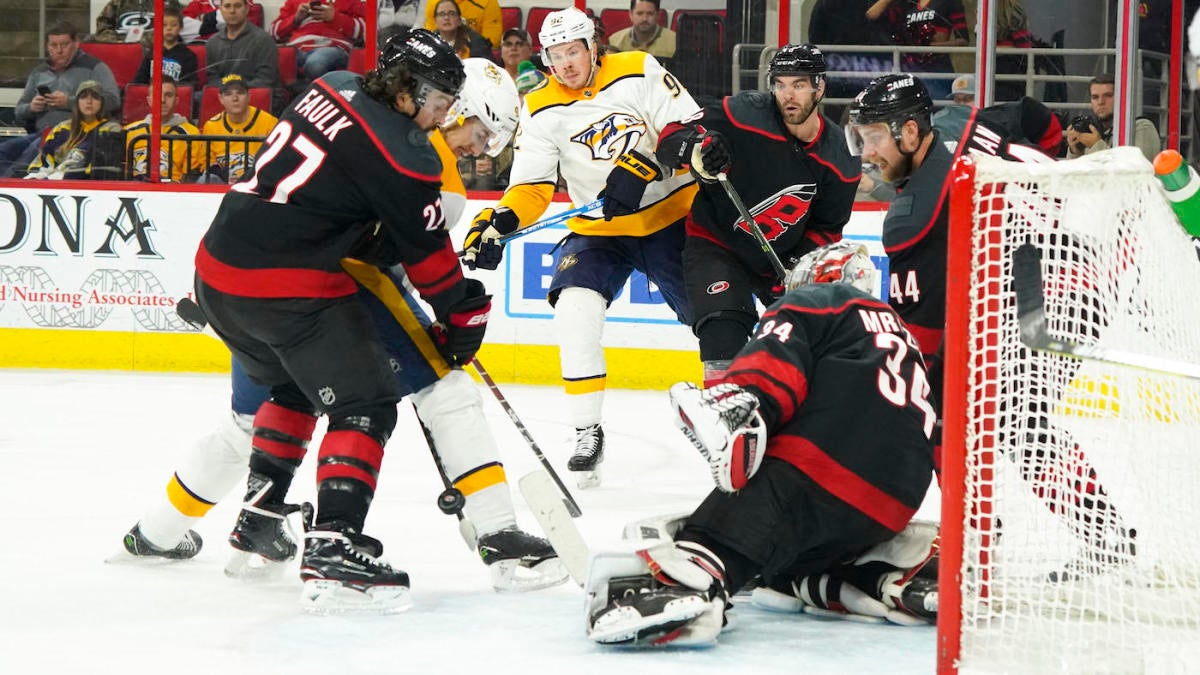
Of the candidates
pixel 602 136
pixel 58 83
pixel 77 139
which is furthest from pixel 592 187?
pixel 58 83

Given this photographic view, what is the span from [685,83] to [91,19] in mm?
2685

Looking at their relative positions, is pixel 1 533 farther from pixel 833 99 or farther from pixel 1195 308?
pixel 833 99

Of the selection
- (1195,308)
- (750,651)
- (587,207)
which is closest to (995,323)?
(1195,308)

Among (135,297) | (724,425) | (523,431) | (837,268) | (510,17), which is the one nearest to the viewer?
(724,425)

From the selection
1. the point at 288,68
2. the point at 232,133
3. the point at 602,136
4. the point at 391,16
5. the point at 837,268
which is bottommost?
the point at 837,268

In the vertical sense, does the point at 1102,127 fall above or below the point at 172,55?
below

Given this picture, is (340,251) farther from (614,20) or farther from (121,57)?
(121,57)

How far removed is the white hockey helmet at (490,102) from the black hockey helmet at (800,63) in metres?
1.05

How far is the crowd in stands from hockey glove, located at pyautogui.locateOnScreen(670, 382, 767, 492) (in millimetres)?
4194

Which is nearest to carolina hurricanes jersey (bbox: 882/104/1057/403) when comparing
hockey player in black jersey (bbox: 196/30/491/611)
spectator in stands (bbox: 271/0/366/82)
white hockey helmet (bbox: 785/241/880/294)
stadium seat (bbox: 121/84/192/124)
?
white hockey helmet (bbox: 785/241/880/294)

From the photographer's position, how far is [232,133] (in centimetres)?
685

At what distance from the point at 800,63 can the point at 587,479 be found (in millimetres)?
1340

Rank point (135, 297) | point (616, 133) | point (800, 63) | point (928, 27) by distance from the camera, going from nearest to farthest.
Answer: point (800, 63)
point (616, 133)
point (928, 27)
point (135, 297)

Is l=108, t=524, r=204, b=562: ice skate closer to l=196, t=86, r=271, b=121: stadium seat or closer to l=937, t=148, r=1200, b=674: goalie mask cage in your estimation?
l=937, t=148, r=1200, b=674: goalie mask cage
